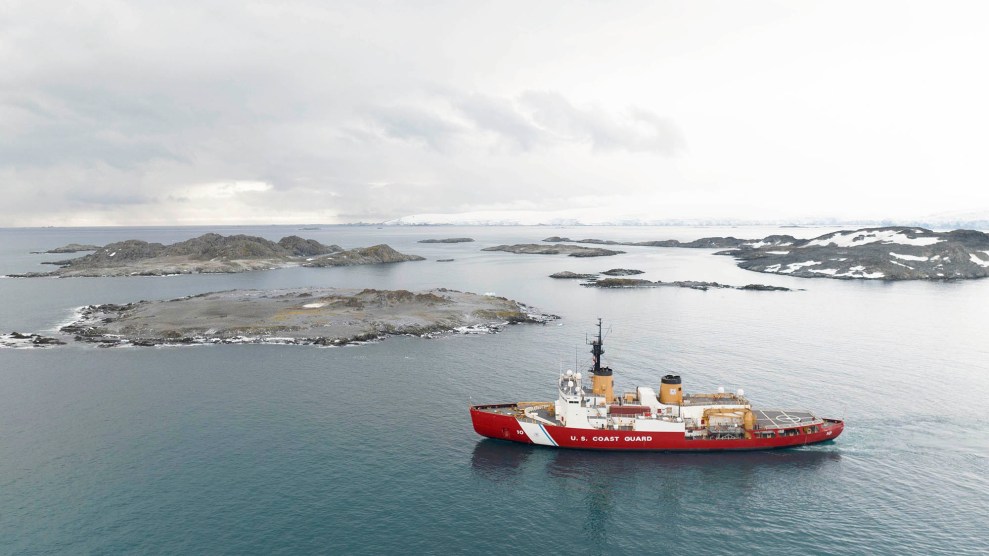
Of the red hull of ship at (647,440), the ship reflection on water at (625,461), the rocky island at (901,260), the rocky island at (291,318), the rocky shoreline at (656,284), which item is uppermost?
the rocky island at (901,260)

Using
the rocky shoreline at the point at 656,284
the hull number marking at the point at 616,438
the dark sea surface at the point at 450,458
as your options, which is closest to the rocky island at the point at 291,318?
the dark sea surface at the point at 450,458

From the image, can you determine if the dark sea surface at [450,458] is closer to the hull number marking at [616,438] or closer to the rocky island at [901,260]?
the hull number marking at [616,438]

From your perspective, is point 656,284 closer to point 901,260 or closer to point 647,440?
point 901,260

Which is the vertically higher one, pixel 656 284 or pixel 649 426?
pixel 656 284

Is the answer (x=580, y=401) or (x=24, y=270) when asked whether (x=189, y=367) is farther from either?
(x=24, y=270)

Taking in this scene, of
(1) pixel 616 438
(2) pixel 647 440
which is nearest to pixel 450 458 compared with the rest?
(1) pixel 616 438
